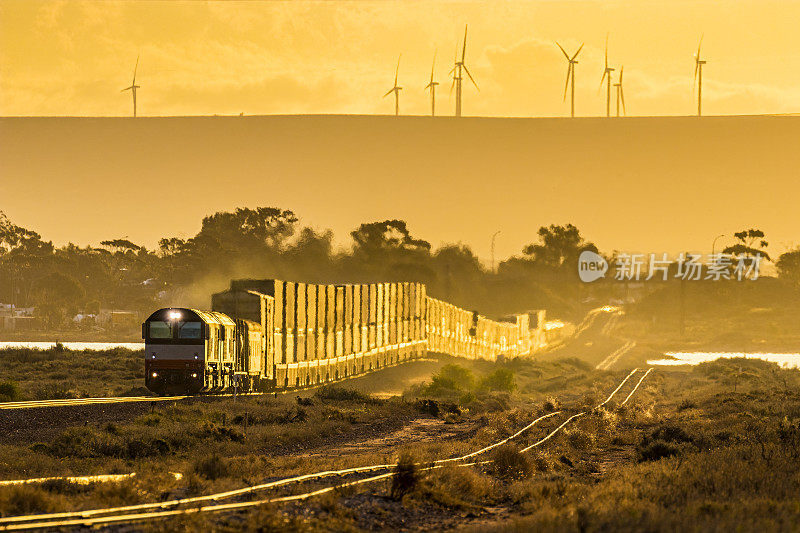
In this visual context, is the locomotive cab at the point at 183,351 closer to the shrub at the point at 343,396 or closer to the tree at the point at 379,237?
the shrub at the point at 343,396

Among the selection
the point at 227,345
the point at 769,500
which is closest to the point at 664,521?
the point at 769,500

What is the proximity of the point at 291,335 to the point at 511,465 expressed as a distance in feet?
112

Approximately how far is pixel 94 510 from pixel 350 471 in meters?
6.77

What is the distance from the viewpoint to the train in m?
41.8

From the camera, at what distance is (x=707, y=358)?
125 m

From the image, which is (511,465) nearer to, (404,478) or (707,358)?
(404,478)

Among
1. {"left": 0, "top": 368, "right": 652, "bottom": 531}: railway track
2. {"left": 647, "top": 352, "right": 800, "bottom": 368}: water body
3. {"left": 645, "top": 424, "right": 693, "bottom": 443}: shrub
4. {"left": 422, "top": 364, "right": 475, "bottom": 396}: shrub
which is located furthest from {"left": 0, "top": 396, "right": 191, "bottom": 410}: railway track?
{"left": 647, "top": 352, "right": 800, "bottom": 368}: water body

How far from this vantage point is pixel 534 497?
1922cm

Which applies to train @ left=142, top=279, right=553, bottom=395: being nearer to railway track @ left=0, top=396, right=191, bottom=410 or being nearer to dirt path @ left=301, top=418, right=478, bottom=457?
railway track @ left=0, top=396, right=191, bottom=410

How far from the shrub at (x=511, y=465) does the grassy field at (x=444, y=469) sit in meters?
0.05

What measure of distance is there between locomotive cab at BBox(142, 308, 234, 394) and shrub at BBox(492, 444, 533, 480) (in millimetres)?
19799

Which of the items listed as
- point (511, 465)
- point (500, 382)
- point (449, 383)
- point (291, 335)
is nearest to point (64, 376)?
point (291, 335)

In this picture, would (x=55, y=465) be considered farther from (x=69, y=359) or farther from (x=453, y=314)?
(x=453, y=314)

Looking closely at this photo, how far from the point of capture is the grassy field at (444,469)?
1578 centimetres
